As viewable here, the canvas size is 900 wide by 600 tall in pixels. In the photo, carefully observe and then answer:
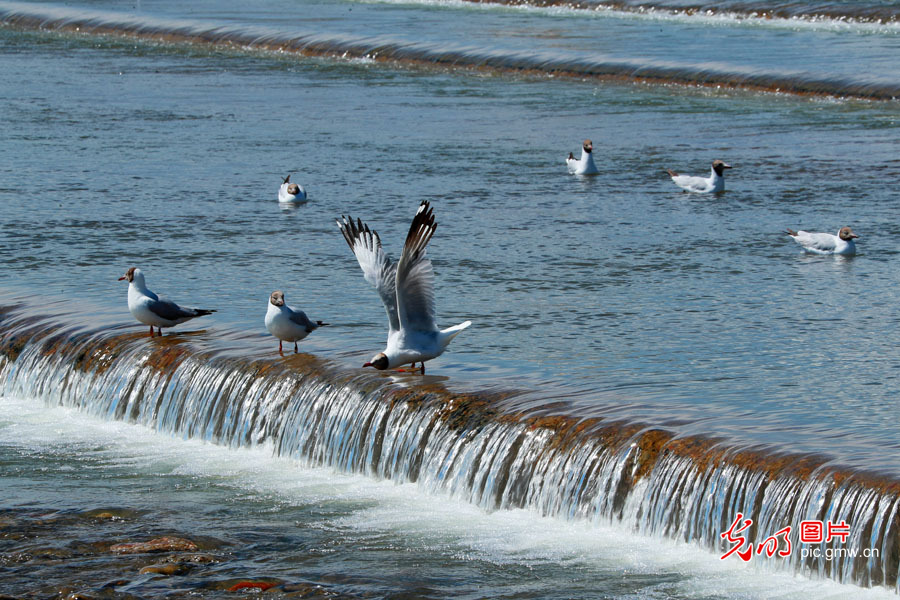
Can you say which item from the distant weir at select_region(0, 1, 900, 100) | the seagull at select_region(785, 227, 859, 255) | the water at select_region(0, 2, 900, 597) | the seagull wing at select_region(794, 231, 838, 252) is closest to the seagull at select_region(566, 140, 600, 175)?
the water at select_region(0, 2, 900, 597)

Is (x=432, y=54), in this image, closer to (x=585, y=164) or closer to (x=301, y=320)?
(x=585, y=164)

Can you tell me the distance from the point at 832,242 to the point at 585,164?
6.11 m

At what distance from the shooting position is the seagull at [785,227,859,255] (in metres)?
17.4

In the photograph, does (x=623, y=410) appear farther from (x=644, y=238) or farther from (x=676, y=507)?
(x=644, y=238)

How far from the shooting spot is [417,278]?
12.2m

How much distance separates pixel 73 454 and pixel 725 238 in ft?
27.4

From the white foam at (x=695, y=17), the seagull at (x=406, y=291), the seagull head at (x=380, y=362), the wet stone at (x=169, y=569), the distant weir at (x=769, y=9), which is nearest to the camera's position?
the wet stone at (x=169, y=569)

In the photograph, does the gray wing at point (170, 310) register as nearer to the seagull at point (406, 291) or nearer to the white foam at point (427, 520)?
the white foam at point (427, 520)

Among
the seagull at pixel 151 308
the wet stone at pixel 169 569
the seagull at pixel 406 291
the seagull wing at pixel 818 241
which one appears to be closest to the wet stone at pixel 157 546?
the wet stone at pixel 169 569

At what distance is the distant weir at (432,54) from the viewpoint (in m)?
31.9

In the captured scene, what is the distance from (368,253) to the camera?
483 inches

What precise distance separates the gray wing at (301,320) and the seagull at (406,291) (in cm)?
89

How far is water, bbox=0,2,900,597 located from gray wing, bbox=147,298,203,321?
0.31 metres

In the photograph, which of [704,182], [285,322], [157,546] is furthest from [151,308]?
[704,182]
